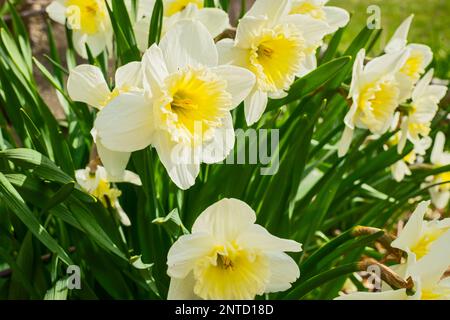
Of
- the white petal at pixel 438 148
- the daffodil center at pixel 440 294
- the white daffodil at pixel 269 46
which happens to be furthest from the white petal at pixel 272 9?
the white petal at pixel 438 148

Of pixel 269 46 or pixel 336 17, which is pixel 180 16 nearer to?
pixel 269 46

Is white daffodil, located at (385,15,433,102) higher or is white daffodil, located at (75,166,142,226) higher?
white daffodil, located at (385,15,433,102)

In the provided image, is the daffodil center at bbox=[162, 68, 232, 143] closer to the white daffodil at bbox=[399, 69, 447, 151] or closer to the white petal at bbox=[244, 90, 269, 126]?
the white petal at bbox=[244, 90, 269, 126]

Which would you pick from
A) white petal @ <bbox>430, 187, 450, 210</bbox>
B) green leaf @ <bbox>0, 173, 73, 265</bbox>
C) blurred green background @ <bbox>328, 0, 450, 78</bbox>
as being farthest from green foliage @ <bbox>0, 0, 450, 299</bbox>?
blurred green background @ <bbox>328, 0, 450, 78</bbox>

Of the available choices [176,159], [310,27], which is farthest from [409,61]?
[176,159]

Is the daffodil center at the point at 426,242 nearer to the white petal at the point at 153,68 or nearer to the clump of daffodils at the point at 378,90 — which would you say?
the clump of daffodils at the point at 378,90
